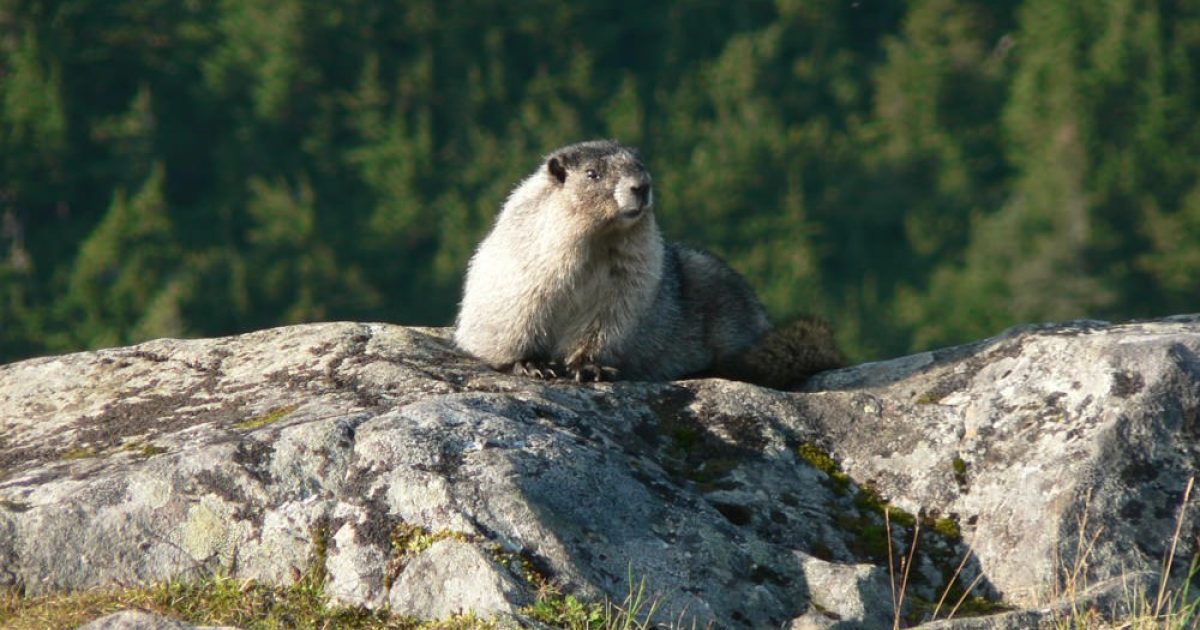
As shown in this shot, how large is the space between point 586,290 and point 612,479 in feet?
9.91

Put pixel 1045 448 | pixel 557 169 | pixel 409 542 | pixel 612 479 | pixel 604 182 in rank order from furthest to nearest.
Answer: pixel 557 169, pixel 604 182, pixel 1045 448, pixel 612 479, pixel 409 542

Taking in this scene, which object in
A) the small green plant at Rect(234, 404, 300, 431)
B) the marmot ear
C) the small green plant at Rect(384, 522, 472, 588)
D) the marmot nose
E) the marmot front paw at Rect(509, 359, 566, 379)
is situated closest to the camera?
the small green plant at Rect(384, 522, 472, 588)

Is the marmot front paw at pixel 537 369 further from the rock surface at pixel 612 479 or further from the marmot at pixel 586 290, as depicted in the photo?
the rock surface at pixel 612 479

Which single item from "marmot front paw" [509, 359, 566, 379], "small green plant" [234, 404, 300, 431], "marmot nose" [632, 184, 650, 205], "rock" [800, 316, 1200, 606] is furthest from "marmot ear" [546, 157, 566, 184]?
"small green plant" [234, 404, 300, 431]

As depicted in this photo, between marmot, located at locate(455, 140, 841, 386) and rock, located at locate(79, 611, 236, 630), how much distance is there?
387 cm

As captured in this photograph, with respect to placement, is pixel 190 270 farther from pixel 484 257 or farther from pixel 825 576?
pixel 825 576

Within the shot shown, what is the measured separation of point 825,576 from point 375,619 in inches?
77.2

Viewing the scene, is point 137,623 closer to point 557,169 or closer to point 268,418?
point 268,418

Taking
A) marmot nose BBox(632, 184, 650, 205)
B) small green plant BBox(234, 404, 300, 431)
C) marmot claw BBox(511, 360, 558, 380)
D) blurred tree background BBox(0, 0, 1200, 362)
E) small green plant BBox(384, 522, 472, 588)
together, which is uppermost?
marmot nose BBox(632, 184, 650, 205)

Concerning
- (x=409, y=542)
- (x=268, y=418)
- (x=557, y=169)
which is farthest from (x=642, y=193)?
(x=409, y=542)

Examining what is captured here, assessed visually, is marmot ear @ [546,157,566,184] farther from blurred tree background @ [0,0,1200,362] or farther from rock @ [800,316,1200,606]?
blurred tree background @ [0,0,1200,362]

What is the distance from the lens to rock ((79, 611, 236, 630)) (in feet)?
24.3

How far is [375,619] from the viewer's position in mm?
7730

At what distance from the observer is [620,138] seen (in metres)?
76.5
